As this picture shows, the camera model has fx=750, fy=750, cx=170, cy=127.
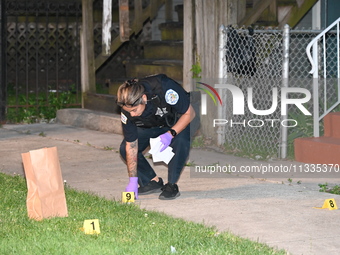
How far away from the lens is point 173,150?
22.7ft

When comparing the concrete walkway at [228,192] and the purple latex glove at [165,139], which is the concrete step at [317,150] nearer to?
the concrete walkway at [228,192]

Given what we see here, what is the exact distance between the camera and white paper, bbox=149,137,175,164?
656 centimetres

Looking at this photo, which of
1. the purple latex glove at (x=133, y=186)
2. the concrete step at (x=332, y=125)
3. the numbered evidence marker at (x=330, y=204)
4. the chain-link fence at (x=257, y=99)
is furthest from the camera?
the chain-link fence at (x=257, y=99)

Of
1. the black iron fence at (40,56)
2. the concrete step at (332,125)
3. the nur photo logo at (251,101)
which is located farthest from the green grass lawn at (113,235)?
the black iron fence at (40,56)

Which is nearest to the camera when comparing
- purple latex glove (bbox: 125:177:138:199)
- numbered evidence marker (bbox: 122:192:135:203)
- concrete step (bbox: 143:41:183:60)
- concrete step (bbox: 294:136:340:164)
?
numbered evidence marker (bbox: 122:192:135:203)

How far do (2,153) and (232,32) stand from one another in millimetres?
3266

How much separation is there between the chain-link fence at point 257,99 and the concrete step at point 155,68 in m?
1.44

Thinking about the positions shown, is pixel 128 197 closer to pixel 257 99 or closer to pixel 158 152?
pixel 158 152

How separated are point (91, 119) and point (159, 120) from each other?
4934 millimetres

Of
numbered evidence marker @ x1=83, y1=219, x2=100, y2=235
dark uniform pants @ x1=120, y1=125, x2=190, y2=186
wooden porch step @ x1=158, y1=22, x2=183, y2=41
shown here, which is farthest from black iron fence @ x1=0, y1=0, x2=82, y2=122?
numbered evidence marker @ x1=83, y1=219, x2=100, y2=235

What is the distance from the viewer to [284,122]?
880cm

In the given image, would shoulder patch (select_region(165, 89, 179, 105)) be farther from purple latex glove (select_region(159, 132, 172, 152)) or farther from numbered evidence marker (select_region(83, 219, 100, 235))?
numbered evidence marker (select_region(83, 219, 100, 235))

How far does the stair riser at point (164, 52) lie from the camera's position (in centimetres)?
1158

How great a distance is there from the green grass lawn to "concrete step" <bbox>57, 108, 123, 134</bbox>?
181 inches
